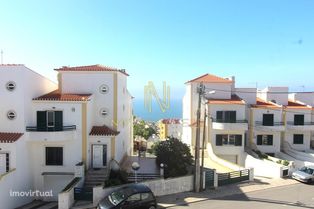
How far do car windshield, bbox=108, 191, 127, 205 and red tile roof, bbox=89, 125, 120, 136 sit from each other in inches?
295

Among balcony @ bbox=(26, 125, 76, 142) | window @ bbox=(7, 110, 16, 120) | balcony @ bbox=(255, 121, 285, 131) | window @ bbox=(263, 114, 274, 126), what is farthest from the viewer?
window @ bbox=(263, 114, 274, 126)

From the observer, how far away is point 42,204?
2267cm

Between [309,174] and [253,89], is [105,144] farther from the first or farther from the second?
[253,89]

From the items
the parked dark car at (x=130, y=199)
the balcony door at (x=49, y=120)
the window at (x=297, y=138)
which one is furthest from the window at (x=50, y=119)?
the window at (x=297, y=138)

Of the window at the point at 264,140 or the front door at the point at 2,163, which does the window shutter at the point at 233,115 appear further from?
the front door at the point at 2,163

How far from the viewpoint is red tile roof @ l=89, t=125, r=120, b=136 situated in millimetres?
24362

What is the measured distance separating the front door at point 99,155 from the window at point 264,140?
20.7 meters

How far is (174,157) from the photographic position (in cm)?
2383

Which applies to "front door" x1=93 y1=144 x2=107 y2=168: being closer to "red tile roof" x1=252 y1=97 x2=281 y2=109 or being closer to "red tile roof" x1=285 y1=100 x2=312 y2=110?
"red tile roof" x1=252 y1=97 x2=281 y2=109

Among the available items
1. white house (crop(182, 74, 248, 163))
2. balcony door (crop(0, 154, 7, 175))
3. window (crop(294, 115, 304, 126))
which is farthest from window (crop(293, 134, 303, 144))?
balcony door (crop(0, 154, 7, 175))

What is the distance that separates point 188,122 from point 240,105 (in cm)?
691

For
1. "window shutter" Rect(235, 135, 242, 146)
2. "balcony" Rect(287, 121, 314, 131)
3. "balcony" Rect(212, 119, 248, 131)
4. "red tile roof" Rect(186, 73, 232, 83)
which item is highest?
"red tile roof" Rect(186, 73, 232, 83)

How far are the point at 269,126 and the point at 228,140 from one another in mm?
6109

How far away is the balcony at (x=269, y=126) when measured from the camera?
116 ft
